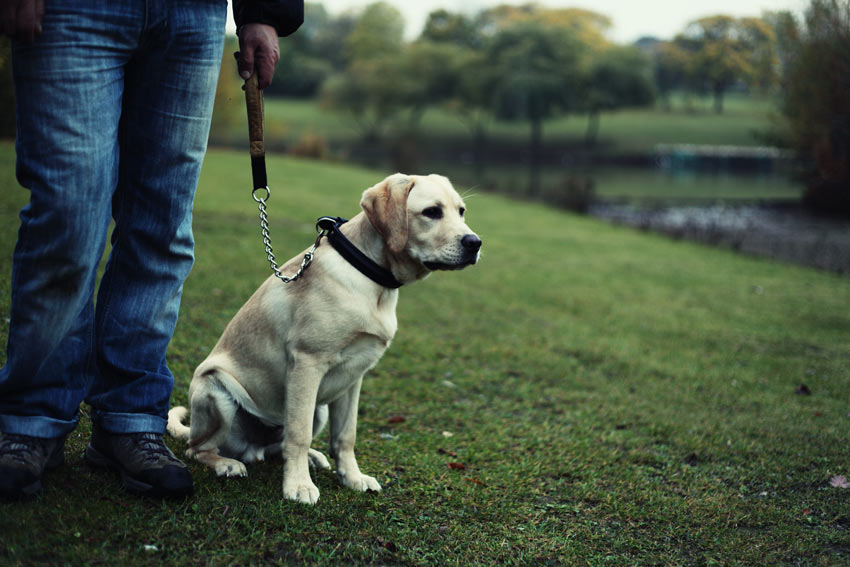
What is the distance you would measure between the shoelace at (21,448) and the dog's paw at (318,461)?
1289 millimetres

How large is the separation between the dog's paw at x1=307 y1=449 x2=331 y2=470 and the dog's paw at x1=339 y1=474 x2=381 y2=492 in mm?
236

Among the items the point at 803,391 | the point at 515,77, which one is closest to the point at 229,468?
the point at 803,391

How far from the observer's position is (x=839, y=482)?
387 cm

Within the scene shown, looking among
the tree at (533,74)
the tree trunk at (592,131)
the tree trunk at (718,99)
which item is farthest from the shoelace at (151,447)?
the tree trunk at (718,99)

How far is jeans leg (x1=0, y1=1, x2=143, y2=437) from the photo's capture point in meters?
2.31

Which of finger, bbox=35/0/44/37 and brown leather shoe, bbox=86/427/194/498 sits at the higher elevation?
finger, bbox=35/0/44/37

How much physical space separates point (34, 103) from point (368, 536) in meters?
1.99

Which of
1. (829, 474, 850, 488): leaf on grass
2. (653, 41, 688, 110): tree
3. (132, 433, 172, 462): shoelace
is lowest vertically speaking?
(829, 474, 850, 488): leaf on grass

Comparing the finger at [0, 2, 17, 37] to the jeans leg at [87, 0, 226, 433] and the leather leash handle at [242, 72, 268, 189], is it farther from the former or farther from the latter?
the leather leash handle at [242, 72, 268, 189]

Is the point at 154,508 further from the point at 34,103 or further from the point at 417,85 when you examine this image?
the point at 417,85

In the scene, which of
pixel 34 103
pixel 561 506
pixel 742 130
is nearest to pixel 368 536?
pixel 561 506

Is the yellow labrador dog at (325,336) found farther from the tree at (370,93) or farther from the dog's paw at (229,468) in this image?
the tree at (370,93)

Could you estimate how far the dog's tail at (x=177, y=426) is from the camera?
347 centimetres

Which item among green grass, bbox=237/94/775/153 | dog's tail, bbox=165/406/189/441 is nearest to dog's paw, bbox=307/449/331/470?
dog's tail, bbox=165/406/189/441
